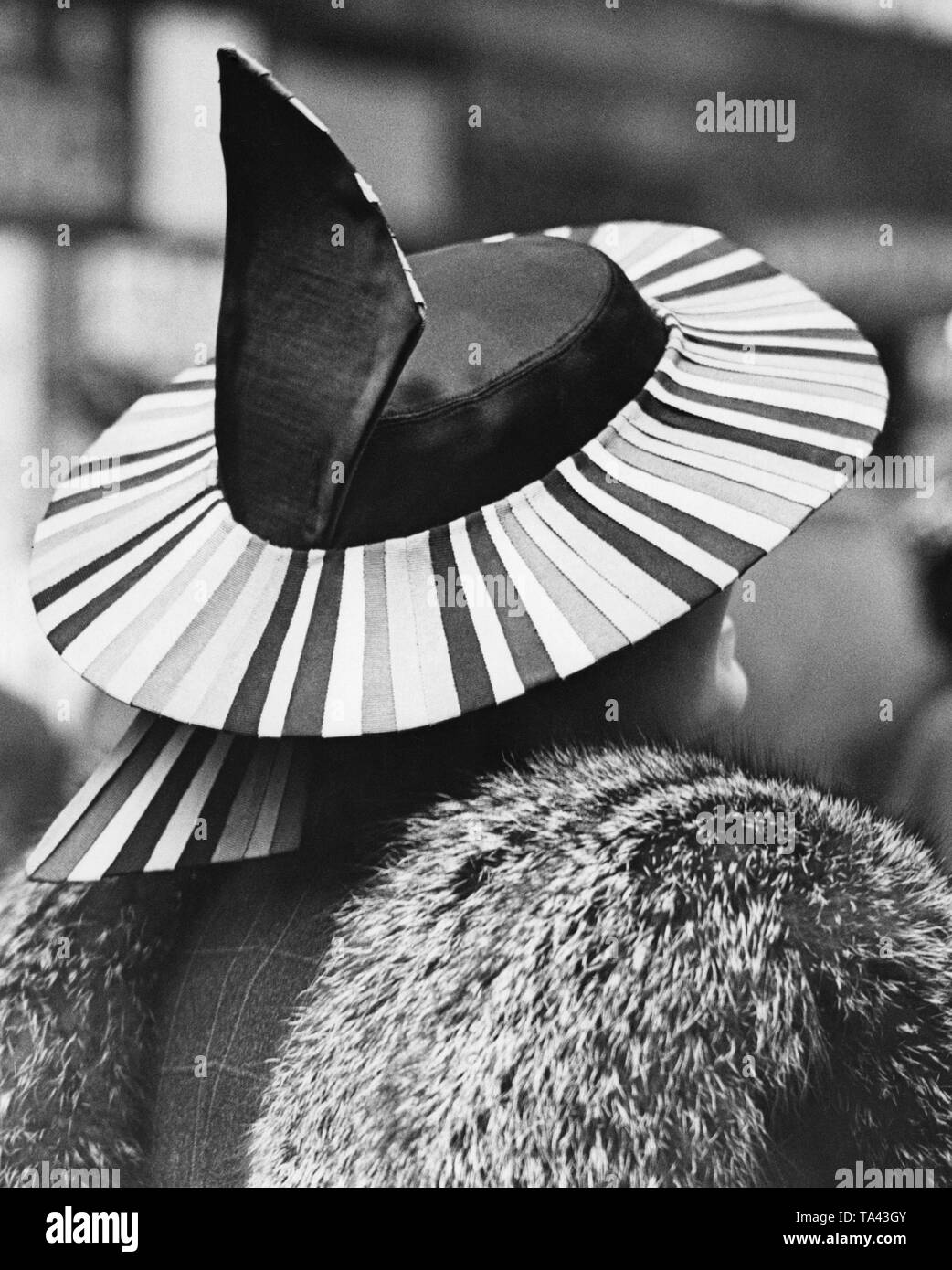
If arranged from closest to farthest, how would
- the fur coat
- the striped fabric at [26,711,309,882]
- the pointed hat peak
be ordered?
the fur coat → the pointed hat peak → the striped fabric at [26,711,309,882]

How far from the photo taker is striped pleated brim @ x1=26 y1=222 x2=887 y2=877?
1.36 m

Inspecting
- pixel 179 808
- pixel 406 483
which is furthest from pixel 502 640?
pixel 179 808

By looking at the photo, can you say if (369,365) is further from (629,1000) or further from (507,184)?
(507,184)

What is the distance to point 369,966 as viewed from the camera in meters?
1.38

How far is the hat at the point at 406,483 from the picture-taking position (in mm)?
1352

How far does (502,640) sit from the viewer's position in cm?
137

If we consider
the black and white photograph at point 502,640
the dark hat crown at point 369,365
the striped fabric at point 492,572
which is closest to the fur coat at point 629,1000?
the black and white photograph at point 502,640

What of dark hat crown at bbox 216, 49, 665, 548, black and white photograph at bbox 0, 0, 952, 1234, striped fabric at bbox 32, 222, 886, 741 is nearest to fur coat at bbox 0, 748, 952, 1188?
black and white photograph at bbox 0, 0, 952, 1234

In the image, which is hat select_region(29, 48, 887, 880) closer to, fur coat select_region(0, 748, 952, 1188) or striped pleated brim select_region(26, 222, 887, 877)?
striped pleated brim select_region(26, 222, 887, 877)

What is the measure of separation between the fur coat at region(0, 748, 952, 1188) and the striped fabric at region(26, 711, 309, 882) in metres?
0.22

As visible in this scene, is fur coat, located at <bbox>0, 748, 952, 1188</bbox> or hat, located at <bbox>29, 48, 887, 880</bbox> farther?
hat, located at <bbox>29, 48, 887, 880</bbox>

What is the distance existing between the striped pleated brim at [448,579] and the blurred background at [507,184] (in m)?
0.48
